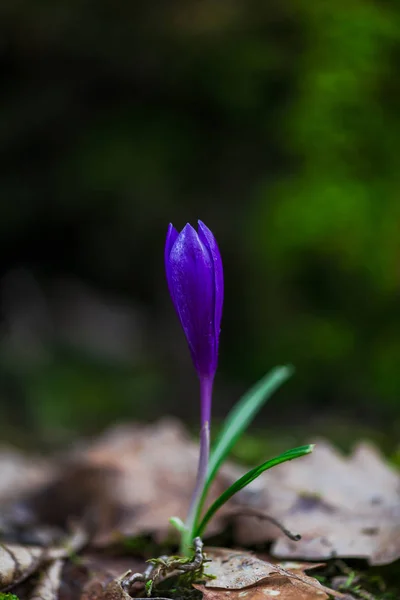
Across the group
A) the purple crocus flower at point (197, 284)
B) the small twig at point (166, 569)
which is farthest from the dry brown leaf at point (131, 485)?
the purple crocus flower at point (197, 284)

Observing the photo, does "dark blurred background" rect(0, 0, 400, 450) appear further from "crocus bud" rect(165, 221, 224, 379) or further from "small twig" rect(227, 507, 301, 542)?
"crocus bud" rect(165, 221, 224, 379)

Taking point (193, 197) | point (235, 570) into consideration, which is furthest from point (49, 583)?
point (193, 197)

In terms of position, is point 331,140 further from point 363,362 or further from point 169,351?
point 169,351

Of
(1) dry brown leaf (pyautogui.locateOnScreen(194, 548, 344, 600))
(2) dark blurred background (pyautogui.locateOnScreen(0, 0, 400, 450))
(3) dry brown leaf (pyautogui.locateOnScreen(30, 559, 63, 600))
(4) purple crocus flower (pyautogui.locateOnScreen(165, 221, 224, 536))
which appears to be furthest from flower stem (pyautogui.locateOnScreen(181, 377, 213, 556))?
(2) dark blurred background (pyautogui.locateOnScreen(0, 0, 400, 450))

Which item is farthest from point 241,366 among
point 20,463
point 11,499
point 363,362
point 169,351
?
point 11,499

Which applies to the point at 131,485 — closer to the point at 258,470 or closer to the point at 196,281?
the point at 258,470

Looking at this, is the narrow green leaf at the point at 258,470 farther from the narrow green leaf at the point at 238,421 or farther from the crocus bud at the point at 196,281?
the crocus bud at the point at 196,281
